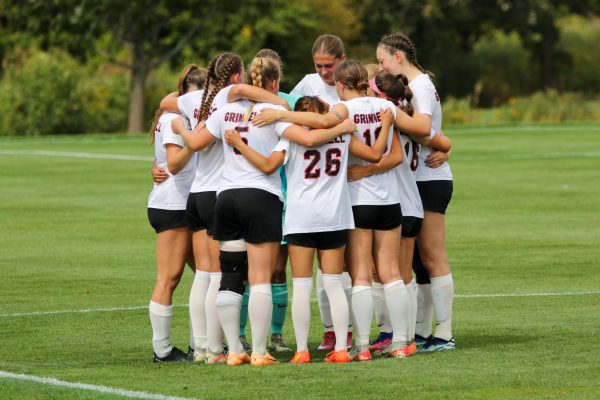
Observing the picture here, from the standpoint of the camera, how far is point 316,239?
9430mm

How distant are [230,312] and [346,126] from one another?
1.42m

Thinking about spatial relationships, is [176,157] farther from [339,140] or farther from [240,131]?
[339,140]

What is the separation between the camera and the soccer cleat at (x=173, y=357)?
32.8 feet

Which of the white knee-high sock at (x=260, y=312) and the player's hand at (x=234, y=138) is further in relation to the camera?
the white knee-high sock at (x=260, y=312)

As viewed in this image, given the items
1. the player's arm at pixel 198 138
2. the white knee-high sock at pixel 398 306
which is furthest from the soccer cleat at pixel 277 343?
the player's arm at pixel 198 138

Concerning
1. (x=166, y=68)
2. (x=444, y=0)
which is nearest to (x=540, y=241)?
(x=166, y=68)

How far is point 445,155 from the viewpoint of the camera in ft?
33.4

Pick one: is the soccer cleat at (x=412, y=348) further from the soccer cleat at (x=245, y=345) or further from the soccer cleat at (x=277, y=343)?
the soccer cleat at (x=245, y=345)

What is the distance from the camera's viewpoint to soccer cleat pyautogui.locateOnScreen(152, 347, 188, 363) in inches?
394

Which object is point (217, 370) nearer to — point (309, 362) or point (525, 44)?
point (309, 362)

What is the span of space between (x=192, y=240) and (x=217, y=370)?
1.08m

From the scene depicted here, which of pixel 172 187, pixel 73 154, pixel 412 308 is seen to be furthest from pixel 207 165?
pixel 73 154

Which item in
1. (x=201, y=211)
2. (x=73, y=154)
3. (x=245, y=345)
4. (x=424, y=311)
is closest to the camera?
(x=201, y=211)

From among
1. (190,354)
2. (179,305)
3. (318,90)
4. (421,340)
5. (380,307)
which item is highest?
(318,90)
